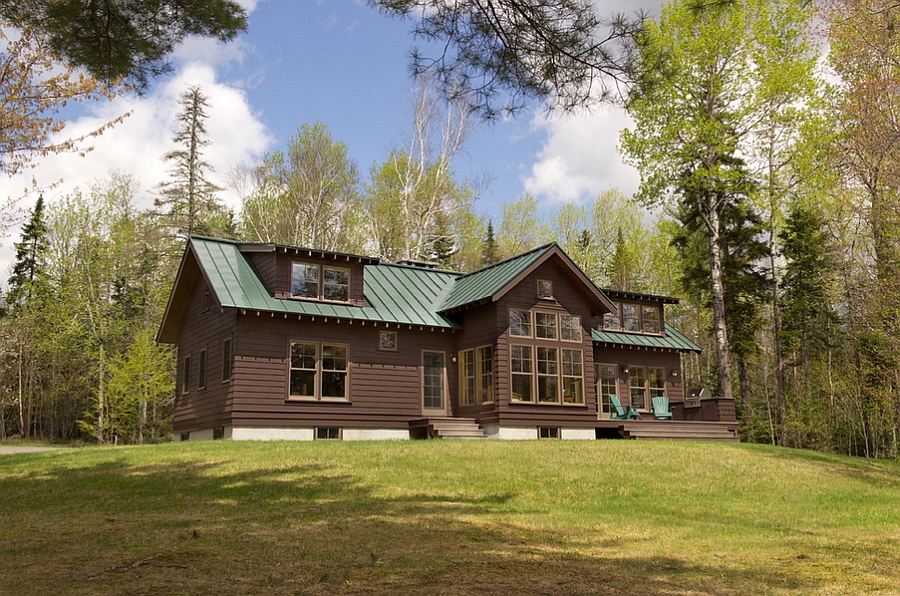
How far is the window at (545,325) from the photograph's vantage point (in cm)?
2197

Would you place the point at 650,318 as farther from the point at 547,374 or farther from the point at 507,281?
the point at 507,281

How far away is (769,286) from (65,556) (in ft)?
104

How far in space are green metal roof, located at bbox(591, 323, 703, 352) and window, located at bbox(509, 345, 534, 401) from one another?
12.2ft

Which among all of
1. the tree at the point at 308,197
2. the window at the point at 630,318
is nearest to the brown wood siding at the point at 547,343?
the window at the point at 630,318

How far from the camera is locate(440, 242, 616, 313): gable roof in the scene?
21.2 metres

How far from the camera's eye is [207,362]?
21.1m

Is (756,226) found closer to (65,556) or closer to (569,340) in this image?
(569,340)

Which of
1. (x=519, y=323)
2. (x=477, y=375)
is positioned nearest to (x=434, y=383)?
(x=477, y=375)

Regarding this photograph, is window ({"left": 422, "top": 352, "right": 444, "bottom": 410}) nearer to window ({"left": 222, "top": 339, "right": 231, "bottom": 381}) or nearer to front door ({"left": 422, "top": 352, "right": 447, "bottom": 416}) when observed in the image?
Result: front door ({"left": 422, "top": 352, "right": 447, "bottom": 416})

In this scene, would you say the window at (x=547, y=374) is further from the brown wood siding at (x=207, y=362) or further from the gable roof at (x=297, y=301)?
the brown wood siding at (x=207, y=362)

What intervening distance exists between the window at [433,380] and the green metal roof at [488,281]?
1.56m

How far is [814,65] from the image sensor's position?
25.5m

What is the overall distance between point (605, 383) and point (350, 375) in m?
9.53

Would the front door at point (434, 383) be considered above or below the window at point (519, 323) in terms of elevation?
below
